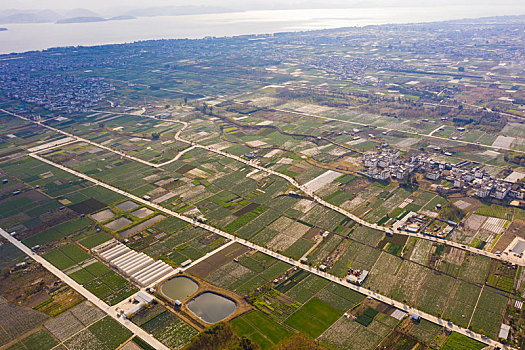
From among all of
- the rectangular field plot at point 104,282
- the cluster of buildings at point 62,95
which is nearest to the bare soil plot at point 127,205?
the rectangular field plot at point 104,282

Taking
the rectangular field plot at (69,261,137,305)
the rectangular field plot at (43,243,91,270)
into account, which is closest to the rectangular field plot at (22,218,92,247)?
the rectangular field plot at (43,243,91,270)

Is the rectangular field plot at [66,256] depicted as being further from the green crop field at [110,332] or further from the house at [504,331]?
the house at [504,331]

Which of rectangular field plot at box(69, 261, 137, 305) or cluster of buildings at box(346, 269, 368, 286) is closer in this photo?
rectangular field plot at box(69, 261, 137, 305)

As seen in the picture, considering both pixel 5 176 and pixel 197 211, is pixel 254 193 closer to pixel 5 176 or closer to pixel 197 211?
pixel 197 211

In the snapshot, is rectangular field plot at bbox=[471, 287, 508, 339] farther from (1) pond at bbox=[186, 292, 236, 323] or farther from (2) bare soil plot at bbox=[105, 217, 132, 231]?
(2) bare soil plot at bbox=[105, 217, 132, 231]

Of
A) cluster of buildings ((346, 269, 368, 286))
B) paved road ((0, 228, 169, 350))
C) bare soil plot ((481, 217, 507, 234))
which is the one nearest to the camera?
paved road ((0, 228, 169, 350))
